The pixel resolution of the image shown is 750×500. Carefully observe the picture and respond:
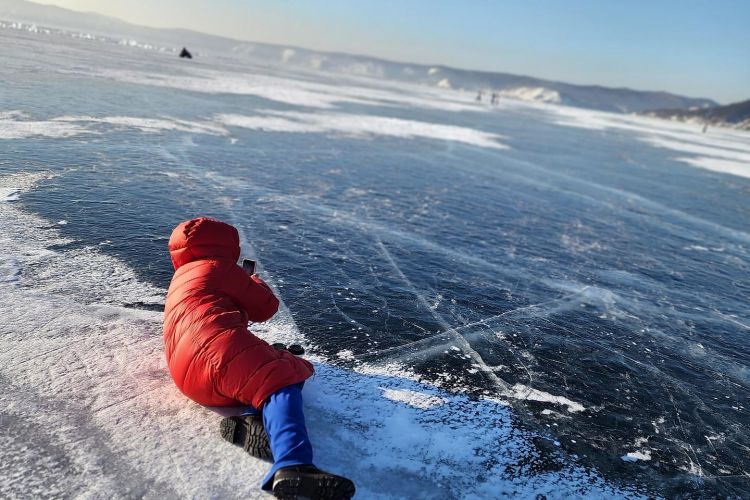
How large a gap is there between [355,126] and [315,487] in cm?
Result: 1544

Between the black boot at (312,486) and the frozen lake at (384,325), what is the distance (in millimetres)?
254

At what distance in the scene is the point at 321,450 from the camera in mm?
2643

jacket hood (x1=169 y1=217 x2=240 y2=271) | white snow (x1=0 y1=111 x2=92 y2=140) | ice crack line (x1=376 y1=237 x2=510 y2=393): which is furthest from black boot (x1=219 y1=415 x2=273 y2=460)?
white snow (x1=0 y1=111 x2=92 y2=140)

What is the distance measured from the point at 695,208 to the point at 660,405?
9595mm

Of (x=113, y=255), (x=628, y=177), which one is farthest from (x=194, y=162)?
(x=628, y=177)

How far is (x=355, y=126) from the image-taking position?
659 inches

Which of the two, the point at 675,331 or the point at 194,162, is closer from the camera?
the point at 675,331

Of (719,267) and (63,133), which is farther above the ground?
(63,133)

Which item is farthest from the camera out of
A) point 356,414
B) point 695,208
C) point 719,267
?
point 695,208

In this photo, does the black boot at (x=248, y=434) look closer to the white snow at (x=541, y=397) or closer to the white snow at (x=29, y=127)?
the white snow at (x=541, y=397)

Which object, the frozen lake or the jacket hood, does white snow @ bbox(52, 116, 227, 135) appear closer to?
the frozen lake

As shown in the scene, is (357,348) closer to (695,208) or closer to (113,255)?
(113,255)

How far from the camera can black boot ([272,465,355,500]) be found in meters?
2.14

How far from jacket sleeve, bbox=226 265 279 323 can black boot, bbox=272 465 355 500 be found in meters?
1.06
